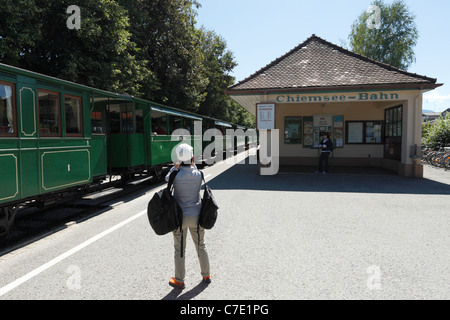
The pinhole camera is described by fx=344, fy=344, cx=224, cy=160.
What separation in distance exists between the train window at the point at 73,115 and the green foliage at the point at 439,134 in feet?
68.8

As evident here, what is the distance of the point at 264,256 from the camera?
16.0 feet

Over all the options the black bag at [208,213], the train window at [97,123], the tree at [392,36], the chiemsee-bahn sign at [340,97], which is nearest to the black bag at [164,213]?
the black bag at [208,213]

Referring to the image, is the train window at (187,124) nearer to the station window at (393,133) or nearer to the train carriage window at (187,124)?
the train carriage window at (187,124)

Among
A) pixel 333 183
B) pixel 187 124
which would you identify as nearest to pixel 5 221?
pixel 333 183

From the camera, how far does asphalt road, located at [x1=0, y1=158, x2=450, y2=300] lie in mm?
3803

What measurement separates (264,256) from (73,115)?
511cm

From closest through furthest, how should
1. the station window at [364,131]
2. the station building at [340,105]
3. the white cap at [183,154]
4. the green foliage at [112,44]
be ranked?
the white cap at [183,154] → the green foliage at [112,44] → the station building at [340,105] → the station window at [364,131]

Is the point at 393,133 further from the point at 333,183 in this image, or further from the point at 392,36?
the point at 392,36

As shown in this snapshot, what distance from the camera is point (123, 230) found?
246 inches

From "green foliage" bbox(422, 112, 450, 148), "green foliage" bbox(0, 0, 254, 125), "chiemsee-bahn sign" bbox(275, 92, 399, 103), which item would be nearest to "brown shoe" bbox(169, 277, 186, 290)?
"chiemsee-bahn sign" bbox(275, 92, 399, 103)

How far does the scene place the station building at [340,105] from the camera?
512 inches

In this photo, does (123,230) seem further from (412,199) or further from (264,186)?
(412,199)

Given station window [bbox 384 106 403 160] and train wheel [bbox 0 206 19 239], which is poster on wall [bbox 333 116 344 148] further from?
train wheel [bbox 0 206 19 239]
